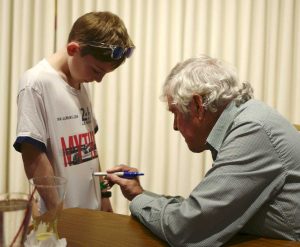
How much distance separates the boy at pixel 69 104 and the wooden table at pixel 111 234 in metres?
0.39

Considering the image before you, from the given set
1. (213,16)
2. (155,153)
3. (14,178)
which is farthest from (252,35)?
(14,178)

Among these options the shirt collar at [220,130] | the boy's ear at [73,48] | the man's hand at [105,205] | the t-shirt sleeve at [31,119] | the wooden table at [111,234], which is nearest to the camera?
the wooden table at [111,234]

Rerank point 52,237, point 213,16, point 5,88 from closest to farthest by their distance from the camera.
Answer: point 52,237, point 213,16, point 5,88

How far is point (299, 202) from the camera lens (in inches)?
41.9

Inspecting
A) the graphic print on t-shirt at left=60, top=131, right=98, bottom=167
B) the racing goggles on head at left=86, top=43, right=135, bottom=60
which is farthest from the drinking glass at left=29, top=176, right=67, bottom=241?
the racing goggles on head at left=86, top=43, right=135, bottom=60

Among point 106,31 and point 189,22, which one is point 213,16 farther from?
point 106,31

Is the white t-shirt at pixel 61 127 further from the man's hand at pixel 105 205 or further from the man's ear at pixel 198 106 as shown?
the man's ear at pixel 198 106

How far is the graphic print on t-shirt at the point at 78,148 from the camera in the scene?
1.54m

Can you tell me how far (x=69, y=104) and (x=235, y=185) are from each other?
0.87 metres

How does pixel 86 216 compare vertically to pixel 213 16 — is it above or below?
below

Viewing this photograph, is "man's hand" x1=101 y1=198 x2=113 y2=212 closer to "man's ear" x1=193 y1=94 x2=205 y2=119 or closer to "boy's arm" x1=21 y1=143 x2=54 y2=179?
"boy's arm" x1=21 y1=143 x2=54 y2=179

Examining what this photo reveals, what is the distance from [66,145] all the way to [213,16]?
1.63 m

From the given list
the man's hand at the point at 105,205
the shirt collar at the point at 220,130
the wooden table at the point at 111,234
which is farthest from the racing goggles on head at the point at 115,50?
the man's hand at the point at 105,205

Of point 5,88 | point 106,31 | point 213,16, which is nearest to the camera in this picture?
point 106,31
